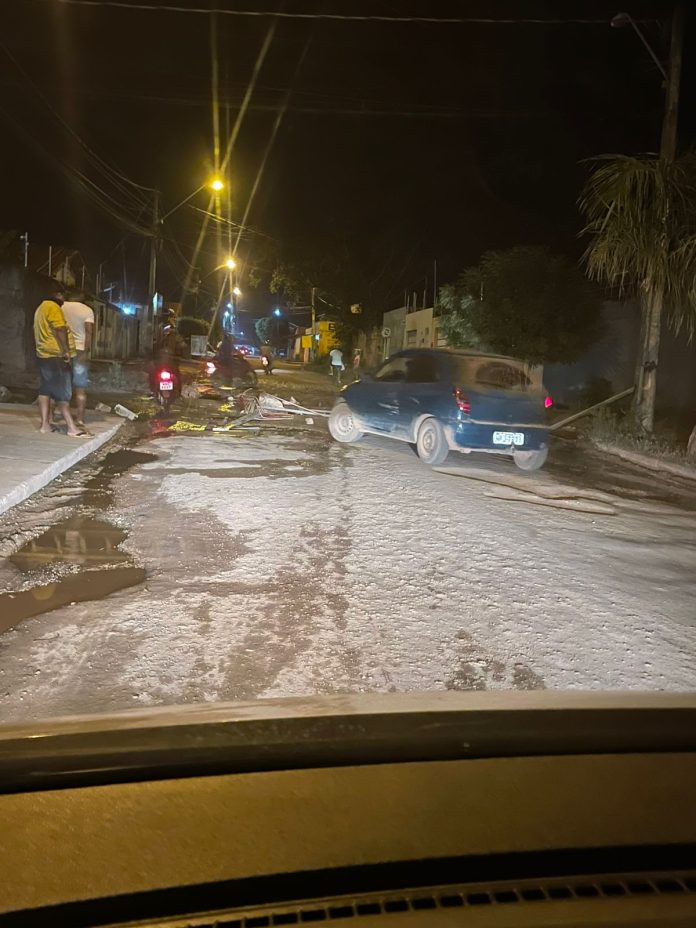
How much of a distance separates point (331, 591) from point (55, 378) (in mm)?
7190

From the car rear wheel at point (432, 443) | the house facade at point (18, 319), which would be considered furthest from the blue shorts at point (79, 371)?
the house facade at point (18, 319)

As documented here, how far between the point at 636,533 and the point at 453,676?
4.35 metres

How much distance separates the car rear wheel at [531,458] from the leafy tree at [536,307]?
31.7ft

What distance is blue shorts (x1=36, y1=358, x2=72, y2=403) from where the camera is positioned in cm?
1130

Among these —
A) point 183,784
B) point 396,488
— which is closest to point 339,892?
point 183,784

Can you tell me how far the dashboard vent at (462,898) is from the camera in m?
1.73

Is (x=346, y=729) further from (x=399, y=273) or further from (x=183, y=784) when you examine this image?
(x=399, y=273)

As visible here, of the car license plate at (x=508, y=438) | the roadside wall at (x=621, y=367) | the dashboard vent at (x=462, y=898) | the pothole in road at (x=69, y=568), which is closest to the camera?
the dashboard vent at (x=462, y=898)

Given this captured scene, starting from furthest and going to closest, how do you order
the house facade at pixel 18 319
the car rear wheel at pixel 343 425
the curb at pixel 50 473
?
the house facade at pixel 18 319 < the car rear wheel at pixel 343 425 < the curb at pixel 50 473

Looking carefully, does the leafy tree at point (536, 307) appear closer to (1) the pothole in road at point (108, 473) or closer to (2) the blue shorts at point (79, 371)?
(2) the blue shorts at point (79, 371)

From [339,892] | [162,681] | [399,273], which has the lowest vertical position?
[162,681]

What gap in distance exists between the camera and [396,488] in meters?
9.77

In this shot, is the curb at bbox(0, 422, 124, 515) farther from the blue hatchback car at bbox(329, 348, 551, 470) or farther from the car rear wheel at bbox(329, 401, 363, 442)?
the blue hatchback car at bbox(329, 348, 551, 470)

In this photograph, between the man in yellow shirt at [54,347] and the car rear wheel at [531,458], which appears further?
the car rear wheel at [531,458]
